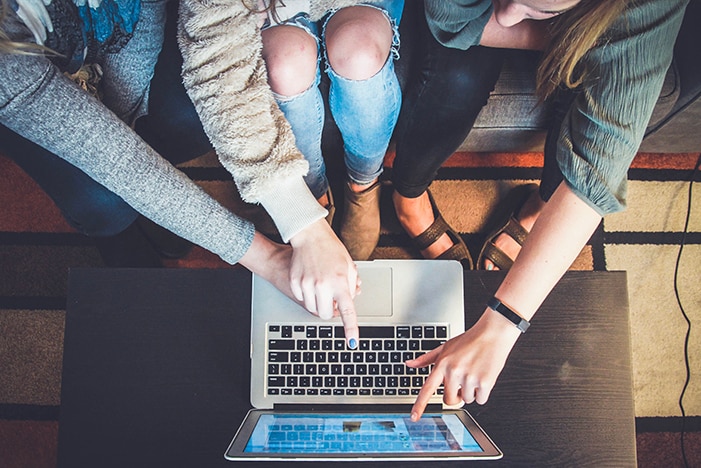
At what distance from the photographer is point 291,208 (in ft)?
2.46

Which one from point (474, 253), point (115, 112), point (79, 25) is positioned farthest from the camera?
point (474, 253)

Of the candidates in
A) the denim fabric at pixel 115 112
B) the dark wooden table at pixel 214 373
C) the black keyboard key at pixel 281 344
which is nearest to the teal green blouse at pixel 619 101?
the dark wooden table at pixel 214 373

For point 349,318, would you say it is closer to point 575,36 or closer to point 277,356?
point 277,356

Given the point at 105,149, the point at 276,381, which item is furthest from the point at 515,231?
the point at 105,149

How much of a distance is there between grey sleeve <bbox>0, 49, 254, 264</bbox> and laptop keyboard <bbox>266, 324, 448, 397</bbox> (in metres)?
0.16

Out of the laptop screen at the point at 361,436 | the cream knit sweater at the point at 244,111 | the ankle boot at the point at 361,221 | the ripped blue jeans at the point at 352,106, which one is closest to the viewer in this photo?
the laptop screen at the point at 361,436

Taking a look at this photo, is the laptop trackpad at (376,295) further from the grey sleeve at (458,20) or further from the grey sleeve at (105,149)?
the grey sleeve at (458,20)

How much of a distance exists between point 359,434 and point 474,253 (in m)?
0.72

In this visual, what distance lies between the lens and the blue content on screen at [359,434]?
0.64 meters

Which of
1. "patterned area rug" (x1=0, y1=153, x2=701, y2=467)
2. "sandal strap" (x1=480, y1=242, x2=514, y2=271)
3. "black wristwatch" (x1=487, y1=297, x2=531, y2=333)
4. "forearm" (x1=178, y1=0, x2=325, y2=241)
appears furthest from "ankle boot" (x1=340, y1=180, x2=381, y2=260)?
"black wristwatch" (x1=487, y1=297, x2=531, y2=333)

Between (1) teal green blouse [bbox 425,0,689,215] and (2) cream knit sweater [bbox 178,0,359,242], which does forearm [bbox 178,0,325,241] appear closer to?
(2) cream knit sweater [bbox 178,0,359,242]

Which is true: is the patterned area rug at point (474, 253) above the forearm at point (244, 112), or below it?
below

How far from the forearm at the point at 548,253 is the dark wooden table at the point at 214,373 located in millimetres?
45

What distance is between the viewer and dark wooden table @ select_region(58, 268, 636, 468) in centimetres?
73
